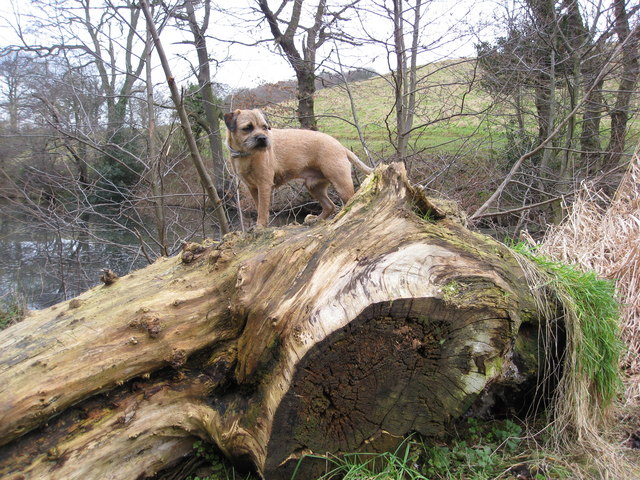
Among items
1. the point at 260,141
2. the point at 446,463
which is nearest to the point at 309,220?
the point at 260,141

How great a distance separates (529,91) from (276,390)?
919 centimetres

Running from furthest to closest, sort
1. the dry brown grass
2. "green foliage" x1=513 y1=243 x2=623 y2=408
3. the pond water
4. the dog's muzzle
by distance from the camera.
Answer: the pond water
the dog's muzzle
the dry brown grass
"green foliage" x1=513 y1=243 x2=623 y2=408

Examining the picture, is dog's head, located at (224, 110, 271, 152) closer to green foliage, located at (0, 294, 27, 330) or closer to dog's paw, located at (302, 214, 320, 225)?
dog's paw, located at (302, 214, 320, 225)

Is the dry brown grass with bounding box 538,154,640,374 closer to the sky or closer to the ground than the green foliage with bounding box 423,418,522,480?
closer to the sky

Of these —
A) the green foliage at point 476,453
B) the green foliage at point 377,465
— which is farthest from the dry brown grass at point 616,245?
the green foliage at point 377,465

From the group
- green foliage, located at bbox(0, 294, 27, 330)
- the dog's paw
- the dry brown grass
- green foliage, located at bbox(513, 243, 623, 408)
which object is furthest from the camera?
green foliage, located at bbox(0, 294, 27, 330)

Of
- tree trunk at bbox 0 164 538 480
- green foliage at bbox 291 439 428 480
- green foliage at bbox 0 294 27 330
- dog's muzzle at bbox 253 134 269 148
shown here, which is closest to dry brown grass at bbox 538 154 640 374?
tree trunk at bbox 0 164 538 480

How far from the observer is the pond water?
24.9 feet

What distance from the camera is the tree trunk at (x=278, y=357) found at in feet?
6.70

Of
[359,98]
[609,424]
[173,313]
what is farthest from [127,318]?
[359,98]

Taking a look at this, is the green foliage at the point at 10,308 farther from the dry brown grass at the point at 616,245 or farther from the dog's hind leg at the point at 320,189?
the dry brown grass at the point at 616,245

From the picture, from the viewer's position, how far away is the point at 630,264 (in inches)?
150

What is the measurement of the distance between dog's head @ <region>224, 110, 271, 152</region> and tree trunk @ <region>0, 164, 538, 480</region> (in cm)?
174

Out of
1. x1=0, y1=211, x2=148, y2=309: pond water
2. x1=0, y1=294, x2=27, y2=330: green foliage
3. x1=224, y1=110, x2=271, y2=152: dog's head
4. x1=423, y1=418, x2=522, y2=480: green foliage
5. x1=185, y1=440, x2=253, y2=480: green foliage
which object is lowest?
x1=0, y1=294, x2=27, y2=330: green foliage
